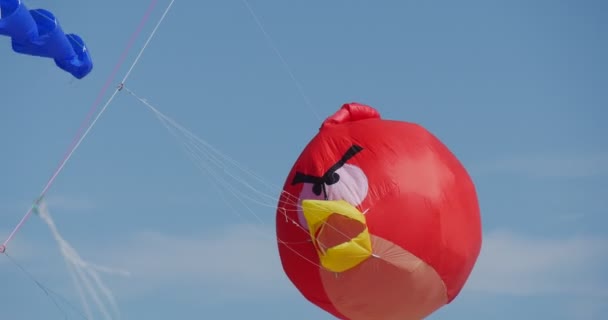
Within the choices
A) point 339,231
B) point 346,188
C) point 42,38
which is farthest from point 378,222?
point 42,38

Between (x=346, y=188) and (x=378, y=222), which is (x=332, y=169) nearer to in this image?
(x=346, y=188)

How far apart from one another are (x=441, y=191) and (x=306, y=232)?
2244 millimetres

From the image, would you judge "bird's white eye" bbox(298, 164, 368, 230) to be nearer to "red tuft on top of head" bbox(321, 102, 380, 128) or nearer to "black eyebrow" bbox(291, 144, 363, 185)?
"black eyebrow" bbox(291, 144, 363, 185)

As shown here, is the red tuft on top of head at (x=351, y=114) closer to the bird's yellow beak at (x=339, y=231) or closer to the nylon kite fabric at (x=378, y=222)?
the nylon kite fabric at (x=378, y=222)

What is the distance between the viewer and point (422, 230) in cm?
2055

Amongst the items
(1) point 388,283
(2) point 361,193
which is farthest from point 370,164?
(1) point 388,283

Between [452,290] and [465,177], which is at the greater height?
[465,177]

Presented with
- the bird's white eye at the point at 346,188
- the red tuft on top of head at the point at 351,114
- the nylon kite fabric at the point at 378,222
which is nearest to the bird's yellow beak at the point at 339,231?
the nylon kite fabric at the point at 378,222

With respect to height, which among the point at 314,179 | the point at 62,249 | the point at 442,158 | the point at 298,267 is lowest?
the point at 62,249

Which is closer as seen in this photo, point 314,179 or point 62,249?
point 62,249

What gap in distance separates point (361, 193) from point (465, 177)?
2.16 metres

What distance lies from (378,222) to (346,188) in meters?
0.75

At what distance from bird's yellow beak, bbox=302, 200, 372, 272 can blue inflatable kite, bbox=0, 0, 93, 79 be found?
4.02 metres

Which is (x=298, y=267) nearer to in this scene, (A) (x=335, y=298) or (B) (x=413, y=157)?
(A) (x=335, y=298)
